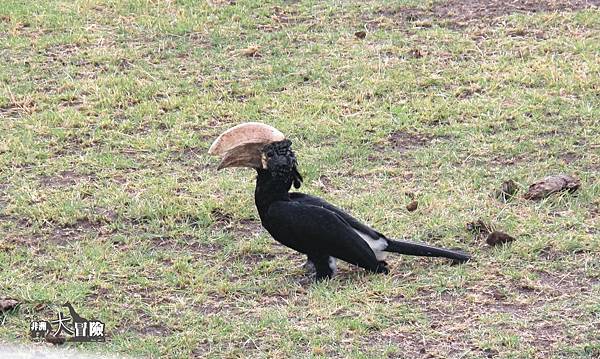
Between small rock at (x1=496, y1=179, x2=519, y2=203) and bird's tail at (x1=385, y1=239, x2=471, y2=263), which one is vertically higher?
small rock at (x1=496, y1=179, x2=519, y2=203)

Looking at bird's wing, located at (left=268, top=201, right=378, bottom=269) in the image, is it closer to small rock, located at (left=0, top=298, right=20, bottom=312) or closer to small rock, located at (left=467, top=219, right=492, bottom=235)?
small rock, located at (left=467, top=219, right=492, bottom=235)

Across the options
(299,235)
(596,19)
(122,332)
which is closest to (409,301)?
(299,235)

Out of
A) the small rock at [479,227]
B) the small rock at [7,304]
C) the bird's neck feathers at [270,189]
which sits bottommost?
A: the small rock at [7,304]

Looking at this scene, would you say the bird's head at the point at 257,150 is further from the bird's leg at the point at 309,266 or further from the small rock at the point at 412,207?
the small rock at the point at 412,207

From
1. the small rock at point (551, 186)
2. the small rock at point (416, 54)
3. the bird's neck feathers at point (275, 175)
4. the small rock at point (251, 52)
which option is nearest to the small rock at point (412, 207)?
the small rock at point (551, 186)

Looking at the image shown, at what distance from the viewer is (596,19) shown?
9.37 m

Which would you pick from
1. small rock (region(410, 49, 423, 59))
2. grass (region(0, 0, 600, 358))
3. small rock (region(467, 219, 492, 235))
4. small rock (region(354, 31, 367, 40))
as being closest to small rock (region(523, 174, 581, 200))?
grass (region(0, 0, 600, 358))

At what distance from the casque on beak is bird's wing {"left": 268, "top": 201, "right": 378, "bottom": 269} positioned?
0.90ft

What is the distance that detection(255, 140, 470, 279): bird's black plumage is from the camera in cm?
564

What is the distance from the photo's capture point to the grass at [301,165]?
522cm

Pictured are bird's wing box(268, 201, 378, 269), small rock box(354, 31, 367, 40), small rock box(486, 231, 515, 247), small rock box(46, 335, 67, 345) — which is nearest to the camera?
small rock box(46, 335, 67, 345)

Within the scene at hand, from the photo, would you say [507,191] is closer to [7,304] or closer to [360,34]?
[7,304]

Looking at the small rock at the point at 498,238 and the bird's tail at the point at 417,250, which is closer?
the bird's tail at the point at 417,250

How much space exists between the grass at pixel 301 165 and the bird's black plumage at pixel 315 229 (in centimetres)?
11
